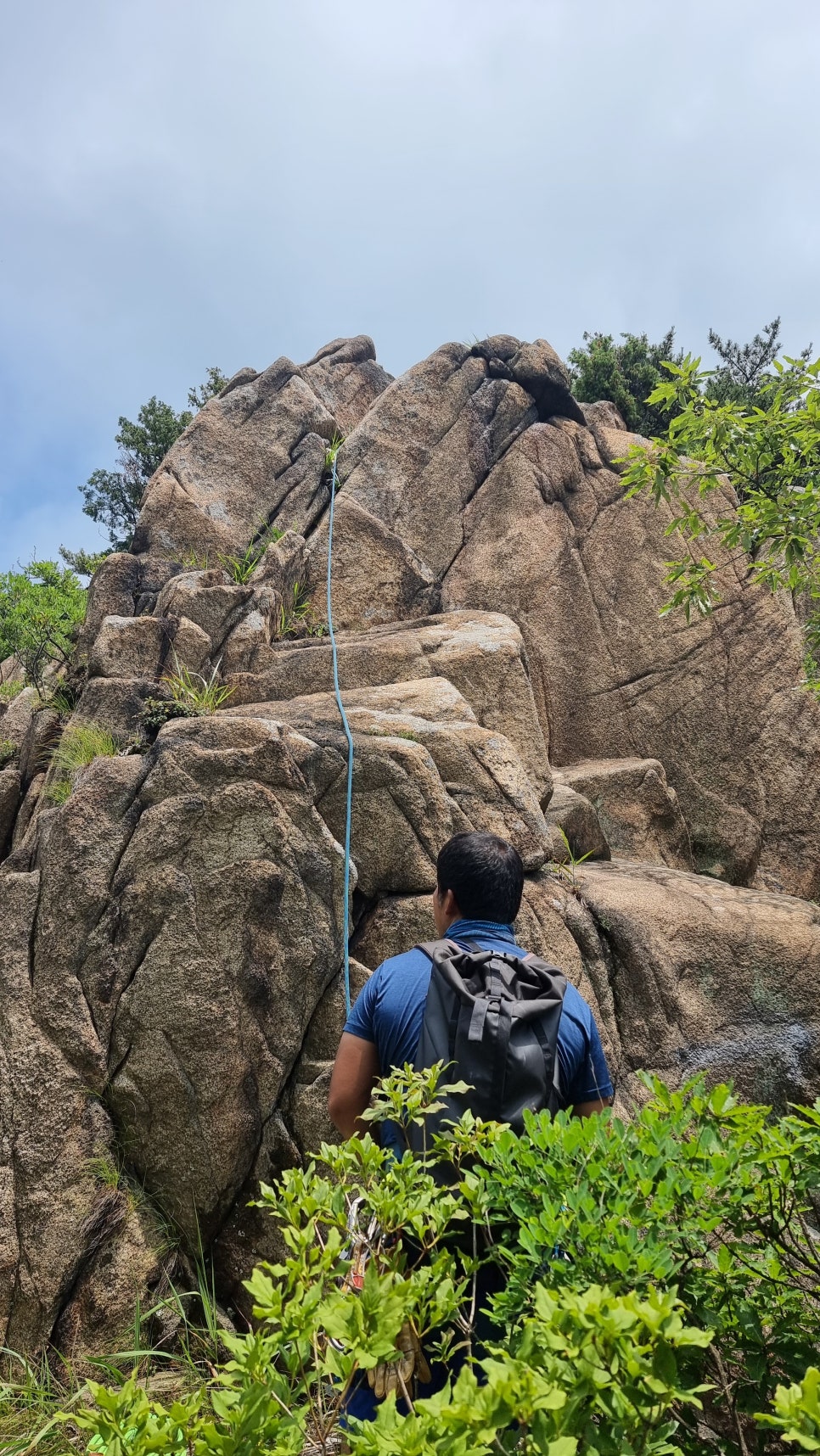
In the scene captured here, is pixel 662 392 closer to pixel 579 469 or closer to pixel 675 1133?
pixel 675 1133

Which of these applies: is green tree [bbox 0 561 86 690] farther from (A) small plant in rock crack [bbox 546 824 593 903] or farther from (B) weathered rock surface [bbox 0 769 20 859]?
(A) small plant in rock crack [bbox 546 824 593 903]

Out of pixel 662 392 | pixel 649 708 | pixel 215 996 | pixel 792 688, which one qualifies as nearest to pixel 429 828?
pixel 215 996

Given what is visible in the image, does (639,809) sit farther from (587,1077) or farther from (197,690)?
(587,1077)

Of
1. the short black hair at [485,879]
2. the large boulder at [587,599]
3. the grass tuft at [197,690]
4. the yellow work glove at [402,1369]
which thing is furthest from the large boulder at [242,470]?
the yellow work glove at [402,1369]

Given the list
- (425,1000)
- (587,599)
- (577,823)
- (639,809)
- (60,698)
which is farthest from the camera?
(587,599)

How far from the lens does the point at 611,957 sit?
7.26m

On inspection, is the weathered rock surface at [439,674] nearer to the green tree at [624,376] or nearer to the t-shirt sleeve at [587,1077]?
the t-shirt sleeve at [587,1077]

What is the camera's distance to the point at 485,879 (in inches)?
133

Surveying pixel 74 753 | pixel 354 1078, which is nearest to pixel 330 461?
pixel 74 753

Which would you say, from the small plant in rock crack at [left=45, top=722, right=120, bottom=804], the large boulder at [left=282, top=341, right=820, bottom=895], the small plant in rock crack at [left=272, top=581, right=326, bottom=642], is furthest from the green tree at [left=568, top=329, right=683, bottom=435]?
the small plant in rock crack at [left=45, top=722, right=120, bottom=804]

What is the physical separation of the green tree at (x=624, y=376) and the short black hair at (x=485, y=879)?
17672 mm

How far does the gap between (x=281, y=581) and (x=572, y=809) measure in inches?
187

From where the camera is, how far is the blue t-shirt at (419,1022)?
305 cm

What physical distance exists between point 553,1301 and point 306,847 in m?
4.78
